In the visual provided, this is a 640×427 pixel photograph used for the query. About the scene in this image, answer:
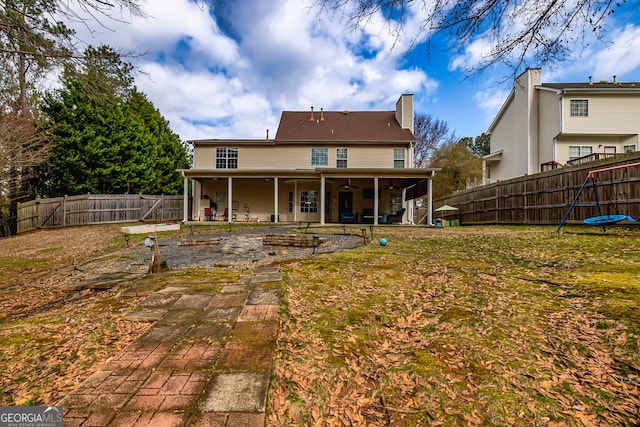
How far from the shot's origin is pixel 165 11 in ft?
11.7

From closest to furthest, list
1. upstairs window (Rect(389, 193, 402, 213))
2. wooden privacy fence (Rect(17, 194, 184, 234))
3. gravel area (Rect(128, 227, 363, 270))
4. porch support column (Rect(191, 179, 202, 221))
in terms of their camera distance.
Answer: gravel area (Rect(128, 227, 363, 270)) → wooden privacy fence (Rect(17, 194, 184, 234)) → porch support column (Rect(191, 179, 202, 221)) → upstairs window (Rect(389, 193, 402, 213))

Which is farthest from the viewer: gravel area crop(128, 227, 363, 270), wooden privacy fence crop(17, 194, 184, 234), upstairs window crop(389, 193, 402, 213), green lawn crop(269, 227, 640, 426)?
upstairs window crop(389, 193, 402, 213)

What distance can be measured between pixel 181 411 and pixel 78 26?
13.2 ft

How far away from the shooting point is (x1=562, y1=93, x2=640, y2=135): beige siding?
54.4ft

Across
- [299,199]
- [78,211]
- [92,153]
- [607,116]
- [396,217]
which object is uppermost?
[607,116]

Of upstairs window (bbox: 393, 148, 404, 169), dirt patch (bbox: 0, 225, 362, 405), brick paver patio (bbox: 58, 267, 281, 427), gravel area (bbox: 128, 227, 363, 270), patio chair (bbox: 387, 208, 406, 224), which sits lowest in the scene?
dirt patch (bbox: 0, 225, 362, 405)

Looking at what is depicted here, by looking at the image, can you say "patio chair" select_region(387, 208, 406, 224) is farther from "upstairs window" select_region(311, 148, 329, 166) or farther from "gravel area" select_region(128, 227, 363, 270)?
"gravel area" select_region(128, 227, 363, 270)

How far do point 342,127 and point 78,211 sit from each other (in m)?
16.8

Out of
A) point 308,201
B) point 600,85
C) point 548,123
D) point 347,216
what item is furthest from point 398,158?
point 600,85

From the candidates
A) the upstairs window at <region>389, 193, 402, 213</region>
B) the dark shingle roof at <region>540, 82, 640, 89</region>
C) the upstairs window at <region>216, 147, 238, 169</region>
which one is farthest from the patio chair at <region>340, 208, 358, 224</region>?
the dark shingle roof at <region>540, 82, 640, 89</region>

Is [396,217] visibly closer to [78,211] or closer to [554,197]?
[554,197]

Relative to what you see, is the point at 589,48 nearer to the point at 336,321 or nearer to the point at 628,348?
the point at 628,348

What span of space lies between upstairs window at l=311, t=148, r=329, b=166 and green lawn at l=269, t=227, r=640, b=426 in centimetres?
1444

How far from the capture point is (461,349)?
2135 mm
